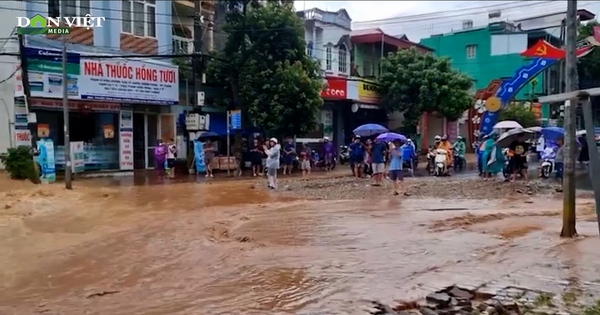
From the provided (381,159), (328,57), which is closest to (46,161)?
(381,159)

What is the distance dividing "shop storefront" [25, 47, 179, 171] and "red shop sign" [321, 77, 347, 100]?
815cm

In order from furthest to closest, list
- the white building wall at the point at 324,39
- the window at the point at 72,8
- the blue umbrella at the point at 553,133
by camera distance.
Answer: the white building wall at the point at 324,39, the window at the point at 72,8, the blue umbrella at the point at 553,133

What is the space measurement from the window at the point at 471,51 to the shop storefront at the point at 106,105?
27.4 meters

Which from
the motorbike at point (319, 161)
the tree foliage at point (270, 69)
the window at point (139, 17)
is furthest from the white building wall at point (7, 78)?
the motorbike at point (319, 161)

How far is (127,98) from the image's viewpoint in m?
24.2

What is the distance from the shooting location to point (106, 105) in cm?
2428

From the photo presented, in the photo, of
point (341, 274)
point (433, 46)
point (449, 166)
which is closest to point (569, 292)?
point (341, 274)

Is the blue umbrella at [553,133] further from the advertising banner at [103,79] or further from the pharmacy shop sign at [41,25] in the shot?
the pharmacy shop sign at [41,25]

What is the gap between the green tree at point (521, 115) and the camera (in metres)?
39.1

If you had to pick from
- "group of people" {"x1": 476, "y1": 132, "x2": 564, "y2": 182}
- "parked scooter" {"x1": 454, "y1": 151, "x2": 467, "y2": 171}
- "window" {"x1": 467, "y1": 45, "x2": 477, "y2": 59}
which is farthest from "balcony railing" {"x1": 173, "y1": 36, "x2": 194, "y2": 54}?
"window" {"x1": 467, "y1": 45, "x2": 477, "y2": 59}

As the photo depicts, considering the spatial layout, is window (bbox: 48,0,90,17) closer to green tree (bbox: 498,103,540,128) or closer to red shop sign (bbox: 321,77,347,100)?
red shop sign (bbox: 321,77,347,100)

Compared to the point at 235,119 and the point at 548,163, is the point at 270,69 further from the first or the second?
the point at 548,163

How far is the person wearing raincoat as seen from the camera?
21609 mm

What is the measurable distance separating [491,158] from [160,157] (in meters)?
12.2
